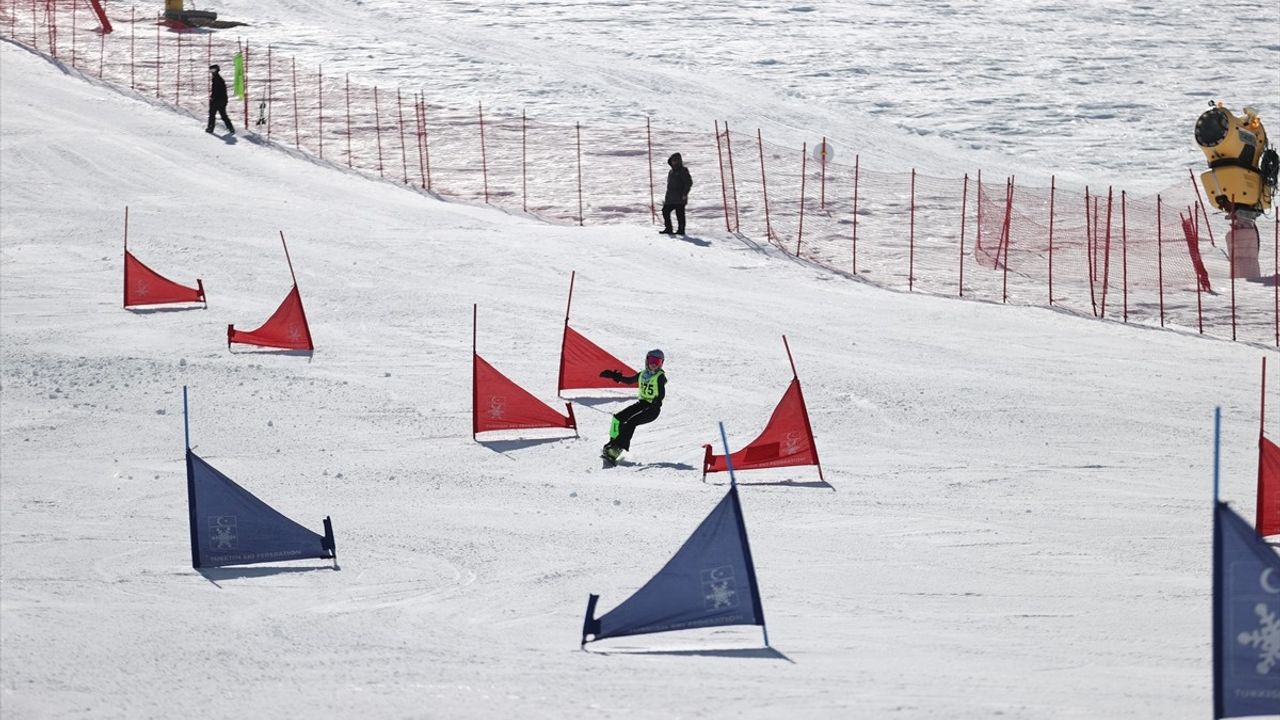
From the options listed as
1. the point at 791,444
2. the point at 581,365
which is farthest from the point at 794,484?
the point at 581,365

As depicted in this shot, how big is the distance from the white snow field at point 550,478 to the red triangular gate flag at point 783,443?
185 millimetres

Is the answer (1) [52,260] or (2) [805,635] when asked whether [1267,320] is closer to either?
(2) [805,635]

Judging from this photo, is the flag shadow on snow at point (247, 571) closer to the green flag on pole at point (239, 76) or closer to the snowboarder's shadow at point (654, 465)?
the snowboarder's shadow at point (654, 465)

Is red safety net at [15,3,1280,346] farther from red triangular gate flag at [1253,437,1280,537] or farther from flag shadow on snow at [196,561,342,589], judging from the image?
flag shadow on snow at [196,561,342,589]

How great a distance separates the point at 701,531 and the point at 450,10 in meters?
32.4

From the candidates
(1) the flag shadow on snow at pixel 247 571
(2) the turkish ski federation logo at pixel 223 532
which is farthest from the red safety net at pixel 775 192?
(2) the turkish ski federation logo at pixel 223 532

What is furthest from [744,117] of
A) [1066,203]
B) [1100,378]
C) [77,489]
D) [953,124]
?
[77,489]

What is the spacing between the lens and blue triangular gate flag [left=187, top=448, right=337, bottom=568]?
31.9 ft

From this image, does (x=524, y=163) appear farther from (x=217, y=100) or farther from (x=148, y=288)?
(x=148, y=288)

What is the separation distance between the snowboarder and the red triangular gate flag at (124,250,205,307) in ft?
20.5

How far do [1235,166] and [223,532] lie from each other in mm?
16419

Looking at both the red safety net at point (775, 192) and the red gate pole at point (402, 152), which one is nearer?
the red safety net at point (775, 192)

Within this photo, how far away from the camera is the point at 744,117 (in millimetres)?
29234

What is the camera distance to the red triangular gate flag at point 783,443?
11734 mm
